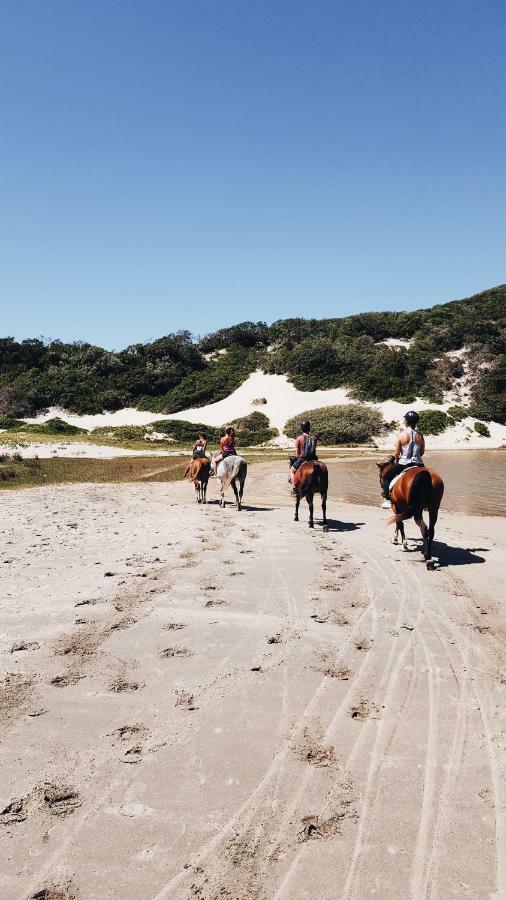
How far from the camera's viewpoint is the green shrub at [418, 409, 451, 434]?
41.8 m

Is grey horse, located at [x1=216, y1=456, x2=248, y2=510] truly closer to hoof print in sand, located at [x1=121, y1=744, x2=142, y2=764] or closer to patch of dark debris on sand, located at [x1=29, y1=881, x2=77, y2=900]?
hoof print in sand, located at [x1=121, y1=744, x2=142, y2=764]

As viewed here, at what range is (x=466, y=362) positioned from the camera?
5319 centimetres

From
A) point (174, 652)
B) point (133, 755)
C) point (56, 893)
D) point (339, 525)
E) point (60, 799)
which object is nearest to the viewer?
point (56, 893)

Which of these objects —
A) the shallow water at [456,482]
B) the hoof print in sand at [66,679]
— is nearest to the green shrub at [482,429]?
the shallow water at [456,482]

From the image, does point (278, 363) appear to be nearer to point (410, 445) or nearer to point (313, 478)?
point (313, 478)

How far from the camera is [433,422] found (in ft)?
140

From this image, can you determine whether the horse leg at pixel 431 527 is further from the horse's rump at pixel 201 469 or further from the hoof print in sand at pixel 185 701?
the horse's rump at pixel 201 469

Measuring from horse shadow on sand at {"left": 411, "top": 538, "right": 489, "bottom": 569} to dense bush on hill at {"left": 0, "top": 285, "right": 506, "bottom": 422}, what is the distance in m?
38.2

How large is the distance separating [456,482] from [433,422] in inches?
899

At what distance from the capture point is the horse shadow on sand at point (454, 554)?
923cm

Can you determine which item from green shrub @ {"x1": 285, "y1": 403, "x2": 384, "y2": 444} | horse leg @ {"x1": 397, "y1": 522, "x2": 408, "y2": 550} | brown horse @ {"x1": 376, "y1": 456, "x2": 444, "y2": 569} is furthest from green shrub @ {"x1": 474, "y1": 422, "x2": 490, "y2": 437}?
brown horse @ {"x1": 376, "y1": 456, "x2": 444, "y2": 569}

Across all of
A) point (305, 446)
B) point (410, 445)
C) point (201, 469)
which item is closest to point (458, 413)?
point (201, 469)

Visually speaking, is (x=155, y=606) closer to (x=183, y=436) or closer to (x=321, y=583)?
(x=321, y=583)

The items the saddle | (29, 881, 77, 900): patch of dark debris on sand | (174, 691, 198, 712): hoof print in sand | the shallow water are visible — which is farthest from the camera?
the shallow water
